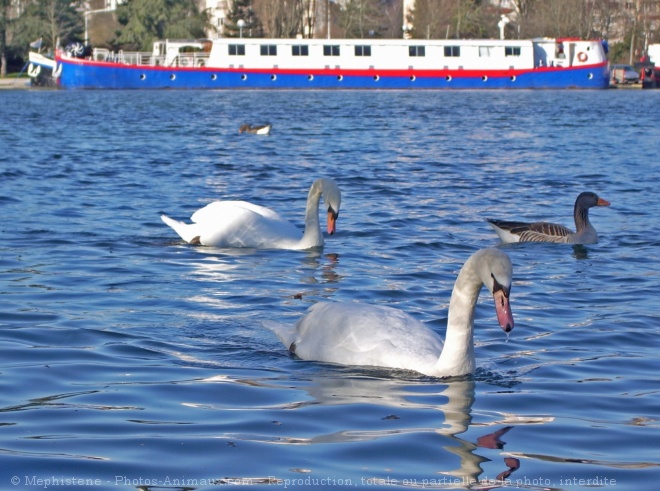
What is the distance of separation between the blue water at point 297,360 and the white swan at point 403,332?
9 cm

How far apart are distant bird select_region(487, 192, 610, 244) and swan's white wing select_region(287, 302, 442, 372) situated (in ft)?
17.0

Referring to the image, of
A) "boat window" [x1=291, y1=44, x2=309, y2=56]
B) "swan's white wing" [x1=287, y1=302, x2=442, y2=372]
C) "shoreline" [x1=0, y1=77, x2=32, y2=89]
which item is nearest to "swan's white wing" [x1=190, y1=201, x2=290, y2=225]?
"swan's white wing" [x1=287, y1=302, x2=442, y2=372]

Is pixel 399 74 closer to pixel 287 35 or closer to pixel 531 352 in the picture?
pixel 287 35

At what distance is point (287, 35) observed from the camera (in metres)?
84.7

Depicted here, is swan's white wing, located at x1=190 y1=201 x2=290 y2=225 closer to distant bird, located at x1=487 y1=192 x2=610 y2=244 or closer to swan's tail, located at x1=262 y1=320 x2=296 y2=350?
distant bird, located at x1=487 y1=192 x2=610 y2=244

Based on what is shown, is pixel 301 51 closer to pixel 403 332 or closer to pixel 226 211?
pixel 226 211

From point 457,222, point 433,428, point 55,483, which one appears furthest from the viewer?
point 457,222

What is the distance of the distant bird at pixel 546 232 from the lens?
38.0 ft

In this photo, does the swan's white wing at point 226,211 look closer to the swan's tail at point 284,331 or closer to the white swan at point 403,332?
the swan's tail at point 284,331

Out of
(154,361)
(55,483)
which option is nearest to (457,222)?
(154,361)

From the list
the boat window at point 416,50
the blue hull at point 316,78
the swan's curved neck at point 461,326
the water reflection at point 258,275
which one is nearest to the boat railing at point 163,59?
the blue hull at point 316,78

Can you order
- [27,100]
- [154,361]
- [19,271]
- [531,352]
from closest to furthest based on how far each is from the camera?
[154,361] → [531,352] → [19,271] → [27,100]

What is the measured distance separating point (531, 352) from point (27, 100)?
155 feet

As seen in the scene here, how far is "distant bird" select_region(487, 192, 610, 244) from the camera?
11593 millimetres
